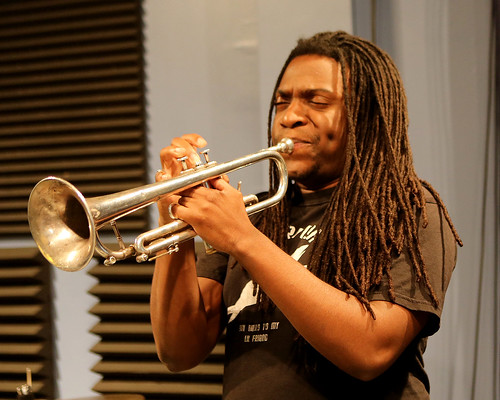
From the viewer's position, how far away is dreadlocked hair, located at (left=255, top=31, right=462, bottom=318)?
1.40 m

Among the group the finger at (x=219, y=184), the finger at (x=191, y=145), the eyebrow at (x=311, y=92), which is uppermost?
the eyebrow at (x=311, y=92)

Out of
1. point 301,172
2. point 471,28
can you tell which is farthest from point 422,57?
point 301,172

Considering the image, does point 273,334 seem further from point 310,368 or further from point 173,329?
point 173,329

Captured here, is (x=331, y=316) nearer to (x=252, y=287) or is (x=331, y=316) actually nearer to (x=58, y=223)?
(x=252, y=287)

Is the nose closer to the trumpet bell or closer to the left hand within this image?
the left hand

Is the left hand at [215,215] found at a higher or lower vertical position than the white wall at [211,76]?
lower

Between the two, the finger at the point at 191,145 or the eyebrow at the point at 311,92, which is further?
the eyebrow at the point at 311,92

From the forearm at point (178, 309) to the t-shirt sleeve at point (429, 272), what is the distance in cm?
57

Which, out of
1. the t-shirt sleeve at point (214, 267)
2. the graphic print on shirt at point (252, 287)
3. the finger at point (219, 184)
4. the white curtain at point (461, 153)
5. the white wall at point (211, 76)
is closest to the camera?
the finger at point (219, 184)

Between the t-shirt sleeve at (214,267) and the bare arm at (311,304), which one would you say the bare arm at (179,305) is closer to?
the t-shirt sleeve at (214,267)

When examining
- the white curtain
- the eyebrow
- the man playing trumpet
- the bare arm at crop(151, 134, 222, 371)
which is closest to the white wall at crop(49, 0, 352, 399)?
the white curtain

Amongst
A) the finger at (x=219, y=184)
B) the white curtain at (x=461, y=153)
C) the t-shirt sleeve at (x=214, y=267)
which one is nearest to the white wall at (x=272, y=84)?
the white curtain at (x=461, y=153)

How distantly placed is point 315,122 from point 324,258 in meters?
0.42

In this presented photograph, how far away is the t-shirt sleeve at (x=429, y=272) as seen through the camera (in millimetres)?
1328
